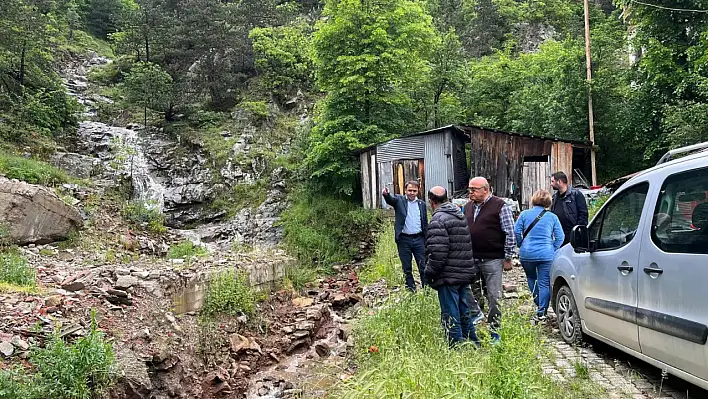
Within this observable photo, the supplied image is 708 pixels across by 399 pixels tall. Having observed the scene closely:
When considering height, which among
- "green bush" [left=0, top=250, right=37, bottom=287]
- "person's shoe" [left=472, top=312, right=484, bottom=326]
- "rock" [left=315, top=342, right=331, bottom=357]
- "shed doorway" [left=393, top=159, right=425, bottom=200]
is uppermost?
"shed doorway" [left=393, top=159, right=425, bottom=200]

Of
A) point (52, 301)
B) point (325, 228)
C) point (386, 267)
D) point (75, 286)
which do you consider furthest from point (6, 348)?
point (325, 228)

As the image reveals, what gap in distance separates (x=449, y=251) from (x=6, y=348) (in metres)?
4.77

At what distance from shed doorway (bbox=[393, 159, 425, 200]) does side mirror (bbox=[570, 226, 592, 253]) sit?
457 inches

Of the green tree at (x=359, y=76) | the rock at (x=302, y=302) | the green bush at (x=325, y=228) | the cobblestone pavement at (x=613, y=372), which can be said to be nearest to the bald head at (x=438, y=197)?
the cobblestone pavement at (x=613, y=372)

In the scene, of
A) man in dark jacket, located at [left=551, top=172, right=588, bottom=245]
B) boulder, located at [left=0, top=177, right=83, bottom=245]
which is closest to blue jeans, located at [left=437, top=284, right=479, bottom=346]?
man in dark jacket, located at [left=551, top=172, right=588, bottom=245]

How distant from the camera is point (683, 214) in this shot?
3.54 m

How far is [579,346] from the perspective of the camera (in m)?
5.19

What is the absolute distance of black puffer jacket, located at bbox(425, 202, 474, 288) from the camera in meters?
4.59

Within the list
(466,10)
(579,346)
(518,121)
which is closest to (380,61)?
(518,121)

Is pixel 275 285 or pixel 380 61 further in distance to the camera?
pixel 380 61

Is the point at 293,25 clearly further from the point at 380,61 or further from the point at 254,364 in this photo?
the point at 254,364

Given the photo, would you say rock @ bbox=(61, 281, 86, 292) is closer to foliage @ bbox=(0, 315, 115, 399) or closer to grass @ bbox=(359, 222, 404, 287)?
foliage @ bbox=(0, 315, 115, 399)

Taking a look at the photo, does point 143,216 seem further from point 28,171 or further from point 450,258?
point 450,258

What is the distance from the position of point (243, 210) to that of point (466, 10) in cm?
2690
